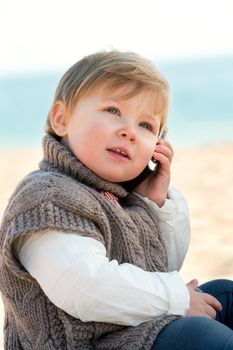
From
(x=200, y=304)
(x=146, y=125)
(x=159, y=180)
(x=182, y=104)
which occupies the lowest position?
(x=182, y=104)

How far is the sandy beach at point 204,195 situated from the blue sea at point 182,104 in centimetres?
203

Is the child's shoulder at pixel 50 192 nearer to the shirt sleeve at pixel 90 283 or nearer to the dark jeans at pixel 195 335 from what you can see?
the shirt sleeve at pixel 90 283

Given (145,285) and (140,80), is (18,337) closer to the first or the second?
(145,285)

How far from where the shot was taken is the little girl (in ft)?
6.35

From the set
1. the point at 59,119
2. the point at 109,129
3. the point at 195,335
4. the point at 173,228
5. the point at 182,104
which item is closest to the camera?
the point at 195,335

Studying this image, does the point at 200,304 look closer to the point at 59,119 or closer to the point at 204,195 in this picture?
the point at 59,119

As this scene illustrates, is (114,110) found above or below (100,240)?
above

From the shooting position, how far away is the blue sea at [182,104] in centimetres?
1572

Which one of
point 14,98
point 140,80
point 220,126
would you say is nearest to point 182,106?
point 220,126

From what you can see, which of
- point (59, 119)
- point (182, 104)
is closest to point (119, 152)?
point (59, 119)

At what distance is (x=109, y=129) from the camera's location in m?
2.18

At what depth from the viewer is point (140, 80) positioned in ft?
7.26

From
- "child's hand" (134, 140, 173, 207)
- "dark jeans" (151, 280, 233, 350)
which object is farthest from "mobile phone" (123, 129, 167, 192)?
"dark jeans" (151, 280, 233, 350)

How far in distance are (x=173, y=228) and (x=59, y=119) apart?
477 millimetres
